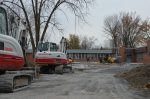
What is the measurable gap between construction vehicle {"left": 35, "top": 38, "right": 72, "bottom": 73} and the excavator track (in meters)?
15.4

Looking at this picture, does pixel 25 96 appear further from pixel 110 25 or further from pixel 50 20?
pixel 110 25

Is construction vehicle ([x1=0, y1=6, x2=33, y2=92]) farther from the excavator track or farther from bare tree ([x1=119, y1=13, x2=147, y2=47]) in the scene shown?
bare tree ([x1=119, y1=13, x2=147, y2=47])

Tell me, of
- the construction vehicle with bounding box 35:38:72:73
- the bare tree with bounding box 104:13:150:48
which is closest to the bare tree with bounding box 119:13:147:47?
the bare tree with bounding box 104:13:150:48

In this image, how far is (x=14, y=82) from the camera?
687 inches

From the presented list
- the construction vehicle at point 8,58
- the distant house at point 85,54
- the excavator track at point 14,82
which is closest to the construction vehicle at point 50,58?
the excavator track at point 14,82

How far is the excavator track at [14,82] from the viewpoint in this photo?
16.4 m

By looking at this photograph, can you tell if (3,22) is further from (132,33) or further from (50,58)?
(132,33)

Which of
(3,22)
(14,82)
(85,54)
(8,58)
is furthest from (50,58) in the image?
(85,54)

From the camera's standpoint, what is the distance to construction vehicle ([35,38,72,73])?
115 ft

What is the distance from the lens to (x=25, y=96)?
14781 mm

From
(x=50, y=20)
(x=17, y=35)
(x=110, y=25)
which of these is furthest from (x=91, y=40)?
(x=17, y=35)

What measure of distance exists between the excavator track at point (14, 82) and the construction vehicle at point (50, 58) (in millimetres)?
15444

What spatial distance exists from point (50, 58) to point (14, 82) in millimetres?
17689

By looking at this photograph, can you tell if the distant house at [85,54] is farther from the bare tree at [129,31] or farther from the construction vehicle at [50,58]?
the construction vehicle at [50,58]
